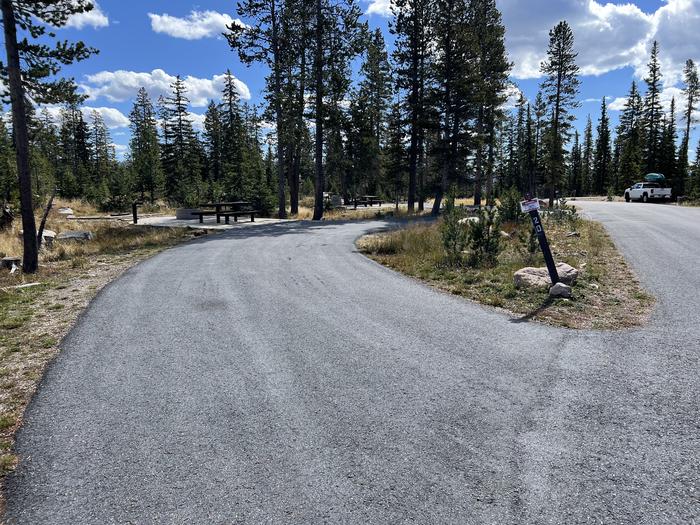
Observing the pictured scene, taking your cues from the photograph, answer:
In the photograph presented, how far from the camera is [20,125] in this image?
11.6 metres

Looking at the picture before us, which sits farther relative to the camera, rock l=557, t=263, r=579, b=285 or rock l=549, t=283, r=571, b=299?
rock l=557, t=263, r=579, b=285

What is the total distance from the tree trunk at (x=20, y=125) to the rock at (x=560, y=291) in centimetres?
1246

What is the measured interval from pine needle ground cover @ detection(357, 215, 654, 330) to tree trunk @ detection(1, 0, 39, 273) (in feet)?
30.1

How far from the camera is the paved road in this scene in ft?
8.21

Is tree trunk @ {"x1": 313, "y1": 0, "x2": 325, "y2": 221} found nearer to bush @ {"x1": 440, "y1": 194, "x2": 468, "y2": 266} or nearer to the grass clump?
the grass clump

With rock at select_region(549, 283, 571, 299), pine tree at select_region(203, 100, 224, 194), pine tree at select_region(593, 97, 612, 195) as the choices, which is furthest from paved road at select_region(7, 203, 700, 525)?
pine tree at select_region(593, 97, 612, 195)

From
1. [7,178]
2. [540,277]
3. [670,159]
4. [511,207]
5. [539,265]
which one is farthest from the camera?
[670,159]

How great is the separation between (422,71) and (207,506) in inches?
1210

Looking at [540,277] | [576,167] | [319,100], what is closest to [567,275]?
[540,277]

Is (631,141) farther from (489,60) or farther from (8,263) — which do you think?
(8,263)

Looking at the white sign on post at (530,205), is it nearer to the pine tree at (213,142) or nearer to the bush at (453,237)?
the bush at (453,237)

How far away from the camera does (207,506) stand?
2.50m

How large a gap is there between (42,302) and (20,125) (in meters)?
7.09

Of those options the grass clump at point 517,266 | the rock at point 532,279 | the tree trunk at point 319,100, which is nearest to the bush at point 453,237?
the grass clump at point 517,266
